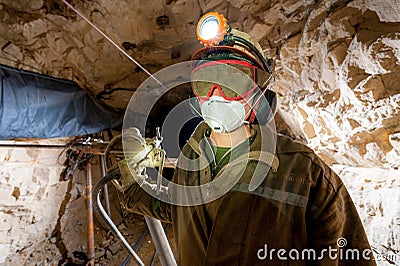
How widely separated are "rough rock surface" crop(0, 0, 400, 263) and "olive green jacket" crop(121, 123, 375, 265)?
134 cm

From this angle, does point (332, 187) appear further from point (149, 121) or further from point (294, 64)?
point (149, 121)

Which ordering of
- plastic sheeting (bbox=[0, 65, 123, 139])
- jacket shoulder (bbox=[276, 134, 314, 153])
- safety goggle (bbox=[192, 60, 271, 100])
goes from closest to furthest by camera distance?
jacket shoulder (bbox=[276, 134, 314, 153]) → safety goggle (bbox=[192, 60, 271, 100]) → plastic sheeting (bbox=[0, 65, 123, 139])

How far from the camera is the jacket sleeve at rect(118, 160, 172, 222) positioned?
4.07 ft

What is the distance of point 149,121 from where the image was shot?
4.00 m

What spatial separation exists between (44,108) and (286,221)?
2.56 metres

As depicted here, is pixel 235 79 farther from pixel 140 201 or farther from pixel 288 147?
pixel 140 201

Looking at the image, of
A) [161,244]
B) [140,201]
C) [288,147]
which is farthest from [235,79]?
[161,244]

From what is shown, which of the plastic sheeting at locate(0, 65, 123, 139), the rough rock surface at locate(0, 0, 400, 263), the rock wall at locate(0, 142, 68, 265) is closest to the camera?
the rough rock surface at locate(0, 0, 400, 263)

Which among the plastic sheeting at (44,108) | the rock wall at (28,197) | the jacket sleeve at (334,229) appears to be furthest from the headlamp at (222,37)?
the rock wall at (28,197)

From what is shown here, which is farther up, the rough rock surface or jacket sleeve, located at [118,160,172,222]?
the rough rock surface

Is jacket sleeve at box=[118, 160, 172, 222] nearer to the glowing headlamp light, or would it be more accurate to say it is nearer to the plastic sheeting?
the glowing headlamp light

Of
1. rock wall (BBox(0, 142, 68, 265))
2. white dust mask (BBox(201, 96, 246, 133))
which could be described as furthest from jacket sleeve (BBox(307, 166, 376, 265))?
rock wall (BBox(0, 142, 68, 265))

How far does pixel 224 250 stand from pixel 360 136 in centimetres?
188

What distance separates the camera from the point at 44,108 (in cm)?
245
